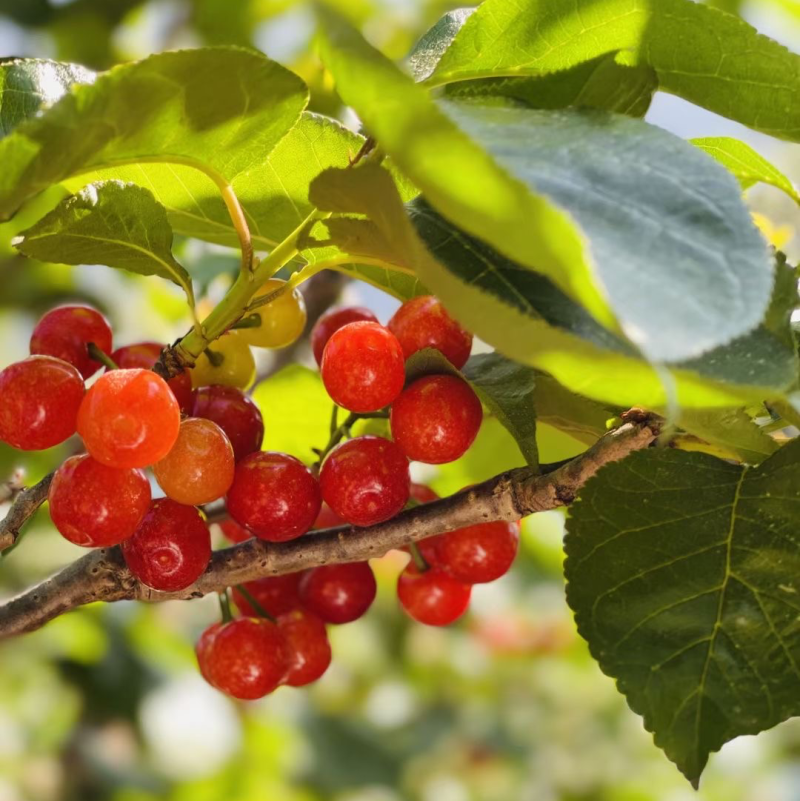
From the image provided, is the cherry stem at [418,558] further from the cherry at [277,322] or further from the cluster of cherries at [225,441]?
the cherry at [277,322]

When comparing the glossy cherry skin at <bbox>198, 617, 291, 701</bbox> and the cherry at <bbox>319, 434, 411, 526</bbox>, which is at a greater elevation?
the cherry at <bbox>319, 434, 411, 526</bbox>

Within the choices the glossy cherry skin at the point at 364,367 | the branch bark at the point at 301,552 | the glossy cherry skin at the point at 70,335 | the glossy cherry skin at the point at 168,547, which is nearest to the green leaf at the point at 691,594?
the branch bark at the point at 301,552

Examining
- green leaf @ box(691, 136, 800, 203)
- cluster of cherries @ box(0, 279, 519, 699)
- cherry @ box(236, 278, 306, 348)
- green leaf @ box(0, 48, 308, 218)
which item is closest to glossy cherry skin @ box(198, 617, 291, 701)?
cluster of cherries @ box(0, 279, 519, 699)

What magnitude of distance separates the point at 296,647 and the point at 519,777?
183cm

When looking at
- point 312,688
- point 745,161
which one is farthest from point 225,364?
point 312,688

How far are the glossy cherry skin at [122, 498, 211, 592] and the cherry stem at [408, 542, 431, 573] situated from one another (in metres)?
0.21

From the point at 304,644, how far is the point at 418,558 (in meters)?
0.11

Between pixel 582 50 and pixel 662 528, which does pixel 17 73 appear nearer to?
pixel 582 50

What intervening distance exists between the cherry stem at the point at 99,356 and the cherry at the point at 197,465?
0.28ft

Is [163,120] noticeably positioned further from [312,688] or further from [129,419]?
[312,688]

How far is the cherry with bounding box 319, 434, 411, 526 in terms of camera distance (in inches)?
25.8

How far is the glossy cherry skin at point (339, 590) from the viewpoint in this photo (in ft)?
2.62

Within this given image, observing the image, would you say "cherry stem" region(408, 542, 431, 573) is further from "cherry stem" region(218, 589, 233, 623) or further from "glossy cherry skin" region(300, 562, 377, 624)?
"cherry stem" region(218, 589, 233, 623)

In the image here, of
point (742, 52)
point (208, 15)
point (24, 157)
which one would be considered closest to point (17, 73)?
point (24, 157)
